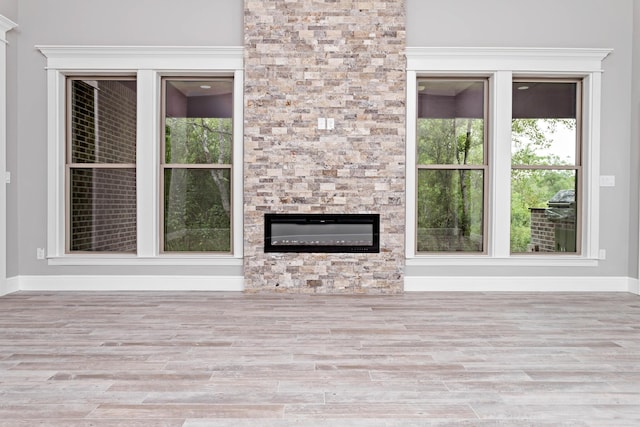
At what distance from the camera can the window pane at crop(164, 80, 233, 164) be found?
5723 mm

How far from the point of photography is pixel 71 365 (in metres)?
3.00

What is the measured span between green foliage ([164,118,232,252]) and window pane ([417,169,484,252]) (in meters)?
2.19

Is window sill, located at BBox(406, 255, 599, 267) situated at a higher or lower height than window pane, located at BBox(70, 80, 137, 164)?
lower

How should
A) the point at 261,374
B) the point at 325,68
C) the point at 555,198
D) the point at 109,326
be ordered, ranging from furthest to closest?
the point at 555,198 → the point at 325,68 → the point at 109,326 → the point at 261,374

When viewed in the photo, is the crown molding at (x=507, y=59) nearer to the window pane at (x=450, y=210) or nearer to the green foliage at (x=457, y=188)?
the green foliage at (x=457, y=188)

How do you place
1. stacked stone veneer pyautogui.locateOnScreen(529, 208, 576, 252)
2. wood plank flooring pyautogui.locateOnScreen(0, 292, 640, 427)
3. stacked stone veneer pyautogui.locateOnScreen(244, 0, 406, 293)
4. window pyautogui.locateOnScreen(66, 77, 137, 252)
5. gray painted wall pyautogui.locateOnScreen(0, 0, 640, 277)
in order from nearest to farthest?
wood plank flooring pyautogui.locateOnScreen(0, 292, 640, 427) → stacked stone veneer pyautogui.locateOnScreen(244, 0, 406, 293) → gray painted wall pyautogui.locateOnScreen(0, 0, 640, 277) → window pyautogui.locateOnScreen(66, 77, 137, 252) → stacked stone veneer pyautogui.locateOnScreen(529, 208, 576, 252)

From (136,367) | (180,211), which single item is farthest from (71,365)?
(180,211)

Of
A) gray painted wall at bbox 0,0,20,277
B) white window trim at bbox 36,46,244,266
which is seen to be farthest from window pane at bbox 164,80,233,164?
gray painted wall at bbox 0,0,20,277

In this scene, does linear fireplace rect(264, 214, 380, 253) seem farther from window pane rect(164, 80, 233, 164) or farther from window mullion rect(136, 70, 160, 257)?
window mullion rect(136, 70, 160, 257)

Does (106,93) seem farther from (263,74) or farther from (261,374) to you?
(261,374)

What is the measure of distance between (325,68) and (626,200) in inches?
143

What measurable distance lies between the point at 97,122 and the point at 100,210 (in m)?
0.99

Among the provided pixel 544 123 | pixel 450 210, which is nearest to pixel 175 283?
pixel 450 210

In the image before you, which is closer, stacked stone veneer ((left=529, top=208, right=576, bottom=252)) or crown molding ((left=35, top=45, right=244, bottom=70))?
crown molding ((left=35, top=45, right=244, bottom=70))
